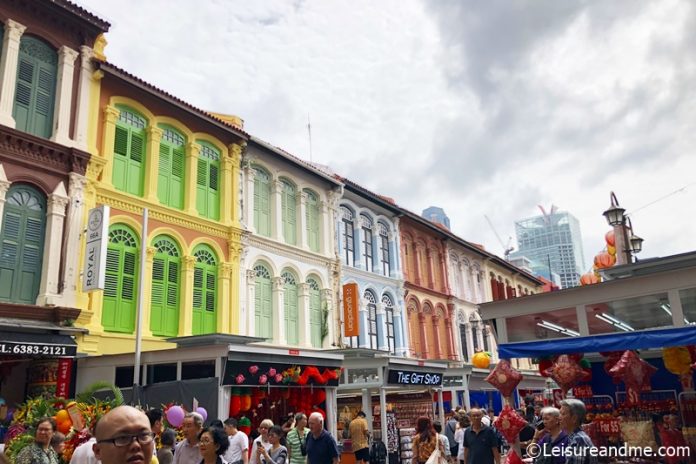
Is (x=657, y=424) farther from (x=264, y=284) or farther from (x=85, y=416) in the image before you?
(x=264, y=284)

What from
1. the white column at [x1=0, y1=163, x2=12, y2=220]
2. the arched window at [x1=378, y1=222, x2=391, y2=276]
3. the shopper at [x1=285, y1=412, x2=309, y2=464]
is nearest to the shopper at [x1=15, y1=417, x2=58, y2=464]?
the shopper at [x1=285, y1=412, x2=309, y2=464]

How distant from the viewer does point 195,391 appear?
13.6 m

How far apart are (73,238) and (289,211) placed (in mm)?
9109

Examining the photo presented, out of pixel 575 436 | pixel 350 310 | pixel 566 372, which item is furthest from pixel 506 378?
pixel 350 310

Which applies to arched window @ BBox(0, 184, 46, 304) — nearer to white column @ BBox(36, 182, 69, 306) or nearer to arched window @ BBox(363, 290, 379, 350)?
white column @ BBox(36, 182, 69, 306)

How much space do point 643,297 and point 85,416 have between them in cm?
1035

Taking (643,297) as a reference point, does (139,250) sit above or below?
above

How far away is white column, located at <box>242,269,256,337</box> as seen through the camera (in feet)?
65.2

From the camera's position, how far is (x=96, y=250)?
14945mm

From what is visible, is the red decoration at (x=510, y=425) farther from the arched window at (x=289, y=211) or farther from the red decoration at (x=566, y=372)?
the arched window at (x=289, y=211)

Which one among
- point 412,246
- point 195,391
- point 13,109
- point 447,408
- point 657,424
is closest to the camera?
point 657,424

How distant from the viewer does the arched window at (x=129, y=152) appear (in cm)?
1739

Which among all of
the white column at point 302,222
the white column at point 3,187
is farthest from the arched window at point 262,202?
the white column at point 3,187

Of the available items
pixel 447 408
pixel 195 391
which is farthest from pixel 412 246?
pixel 195 391
